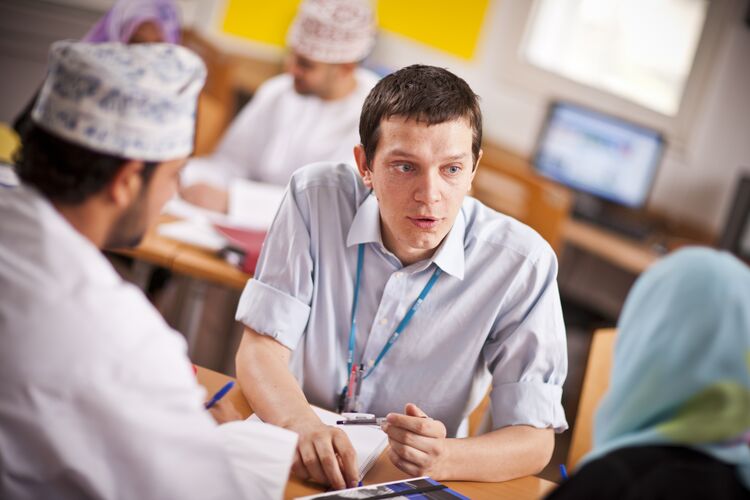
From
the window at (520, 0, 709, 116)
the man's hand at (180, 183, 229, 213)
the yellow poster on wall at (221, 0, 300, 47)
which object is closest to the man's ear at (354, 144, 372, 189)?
the man's hand at (180, 183, 229, 213)

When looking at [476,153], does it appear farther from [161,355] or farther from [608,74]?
[608,74]

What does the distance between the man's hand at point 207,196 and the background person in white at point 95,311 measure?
1.57 metres

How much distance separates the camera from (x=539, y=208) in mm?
3393

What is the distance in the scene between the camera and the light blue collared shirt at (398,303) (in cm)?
161

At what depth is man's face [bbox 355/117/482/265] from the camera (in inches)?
59.9

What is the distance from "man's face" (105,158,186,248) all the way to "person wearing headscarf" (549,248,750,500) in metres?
0.69

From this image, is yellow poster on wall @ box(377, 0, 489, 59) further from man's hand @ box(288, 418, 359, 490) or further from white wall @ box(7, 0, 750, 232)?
man's hand @ box(288, 418, 359, 490)

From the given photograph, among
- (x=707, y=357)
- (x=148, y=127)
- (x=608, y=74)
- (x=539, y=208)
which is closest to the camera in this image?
(x=707, y=357)

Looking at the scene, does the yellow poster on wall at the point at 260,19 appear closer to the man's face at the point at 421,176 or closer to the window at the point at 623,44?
the window at the point at 623,44

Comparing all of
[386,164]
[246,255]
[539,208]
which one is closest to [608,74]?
[539,208]

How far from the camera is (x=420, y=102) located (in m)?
1.52

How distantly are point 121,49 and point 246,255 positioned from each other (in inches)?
49.6

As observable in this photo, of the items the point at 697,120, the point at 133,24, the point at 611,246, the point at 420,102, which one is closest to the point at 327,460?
the point at 420,102

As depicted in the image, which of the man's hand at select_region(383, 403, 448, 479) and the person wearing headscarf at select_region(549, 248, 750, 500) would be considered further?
the man's hand at select_region(383, 403, 448, 479)
